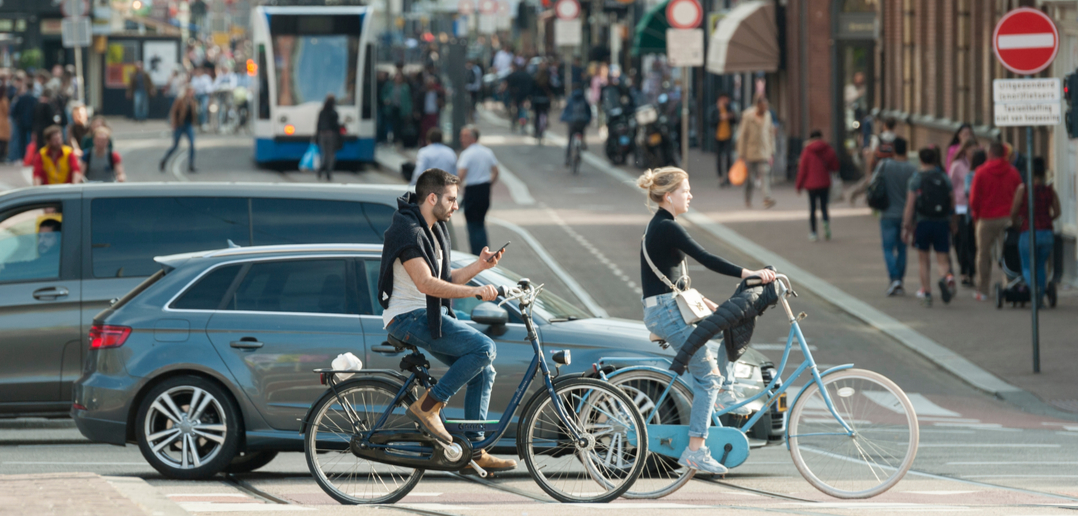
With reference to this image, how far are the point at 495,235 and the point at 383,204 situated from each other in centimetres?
1183

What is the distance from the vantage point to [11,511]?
5797 millimetres

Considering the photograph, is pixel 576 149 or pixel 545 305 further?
pixel 576 149

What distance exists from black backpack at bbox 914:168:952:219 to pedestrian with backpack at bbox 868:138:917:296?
0.72 meters

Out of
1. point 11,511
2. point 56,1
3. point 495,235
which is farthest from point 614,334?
point 56,1

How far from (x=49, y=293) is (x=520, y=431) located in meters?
4.07

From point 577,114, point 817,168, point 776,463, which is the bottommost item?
point 776,463

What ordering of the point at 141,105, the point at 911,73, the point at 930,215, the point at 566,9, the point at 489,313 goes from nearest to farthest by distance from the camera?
the point at 489,313 → the point at 930,215 → the point at 911,73 → the point at 566,9 → the point at 141,105

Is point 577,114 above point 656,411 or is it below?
above

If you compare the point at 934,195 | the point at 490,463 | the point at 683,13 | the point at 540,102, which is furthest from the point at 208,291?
the point at 540,102

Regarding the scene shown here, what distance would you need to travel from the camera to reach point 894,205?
54.0 feet

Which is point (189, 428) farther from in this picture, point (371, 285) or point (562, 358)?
point (562, 358)

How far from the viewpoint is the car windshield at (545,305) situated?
Result: 827 cm

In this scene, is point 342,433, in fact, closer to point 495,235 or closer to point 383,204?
point 383,204

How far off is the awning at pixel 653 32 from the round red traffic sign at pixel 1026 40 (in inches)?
1005
